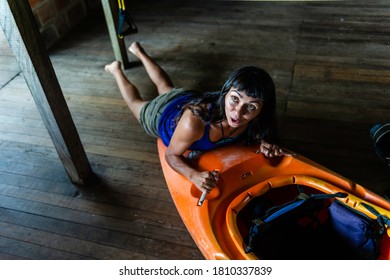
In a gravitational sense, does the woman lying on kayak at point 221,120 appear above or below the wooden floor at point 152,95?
above

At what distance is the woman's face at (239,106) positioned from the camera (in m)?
1.18

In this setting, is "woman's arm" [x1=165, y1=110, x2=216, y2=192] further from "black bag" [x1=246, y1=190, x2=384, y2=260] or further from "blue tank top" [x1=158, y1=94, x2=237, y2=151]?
"black bag" [x1=246, y1=190, x2=384, y2=260]

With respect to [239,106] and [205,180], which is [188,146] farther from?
[239,106]

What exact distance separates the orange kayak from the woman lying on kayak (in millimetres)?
45

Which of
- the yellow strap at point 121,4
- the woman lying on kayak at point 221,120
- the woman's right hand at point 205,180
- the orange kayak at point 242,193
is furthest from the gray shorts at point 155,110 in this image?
the yellow strap at point 121,4

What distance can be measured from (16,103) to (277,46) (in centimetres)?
185

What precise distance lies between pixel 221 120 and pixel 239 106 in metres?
0.15

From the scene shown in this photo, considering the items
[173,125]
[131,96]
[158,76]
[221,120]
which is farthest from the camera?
[158,76]

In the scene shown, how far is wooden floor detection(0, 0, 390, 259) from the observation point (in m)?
1.50

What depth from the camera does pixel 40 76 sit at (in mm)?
1240

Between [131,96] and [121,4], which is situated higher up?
[121,4]

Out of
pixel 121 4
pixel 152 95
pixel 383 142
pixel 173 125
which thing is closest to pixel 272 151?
pixel 173 125

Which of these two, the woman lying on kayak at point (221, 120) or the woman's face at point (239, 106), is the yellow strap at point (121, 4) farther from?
the woman's face at point (239, 106)

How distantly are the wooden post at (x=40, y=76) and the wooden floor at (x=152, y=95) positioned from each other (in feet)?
0.79
